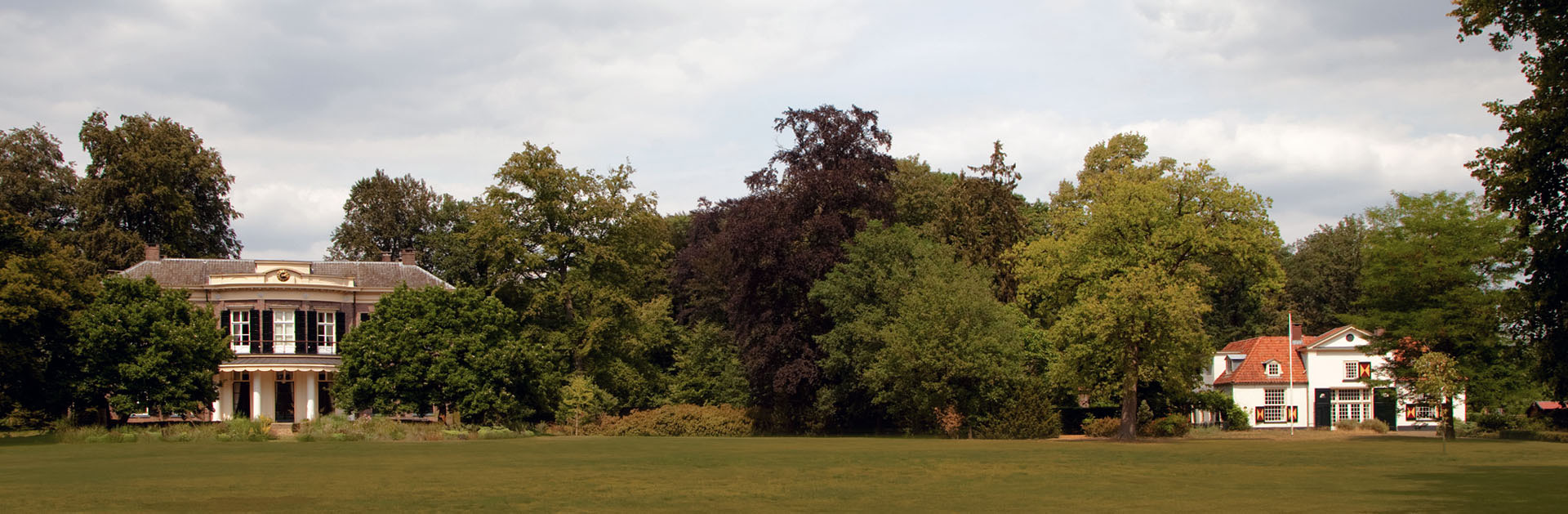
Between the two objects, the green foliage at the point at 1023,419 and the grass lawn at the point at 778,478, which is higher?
the grass lawn at the point at 778,478

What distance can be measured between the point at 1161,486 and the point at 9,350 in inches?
1558

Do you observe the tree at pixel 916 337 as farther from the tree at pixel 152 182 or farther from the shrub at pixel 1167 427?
the tree at pixel 152 182

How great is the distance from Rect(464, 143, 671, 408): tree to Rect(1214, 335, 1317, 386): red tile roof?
3186 cm

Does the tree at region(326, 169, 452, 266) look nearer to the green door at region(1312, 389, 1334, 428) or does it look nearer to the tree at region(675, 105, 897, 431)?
the tree at region(675, 105, 897, 431)

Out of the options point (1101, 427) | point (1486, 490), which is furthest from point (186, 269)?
point (1486, 490)

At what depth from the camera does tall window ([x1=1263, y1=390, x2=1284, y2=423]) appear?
65.0 meters

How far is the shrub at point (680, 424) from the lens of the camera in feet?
171

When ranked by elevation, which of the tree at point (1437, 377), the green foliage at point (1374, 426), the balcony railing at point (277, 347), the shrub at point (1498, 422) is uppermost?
the balcony railing at point (277, 347)

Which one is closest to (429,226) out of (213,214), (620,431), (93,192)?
(213,214)

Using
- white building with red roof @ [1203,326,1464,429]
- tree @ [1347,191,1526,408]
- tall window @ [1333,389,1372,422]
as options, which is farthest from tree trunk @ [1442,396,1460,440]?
tall window @ [1333,389,1372,422]

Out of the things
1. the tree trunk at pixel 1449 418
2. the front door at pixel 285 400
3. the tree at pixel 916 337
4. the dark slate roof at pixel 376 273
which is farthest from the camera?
the dark slate roof at pixel 376 273

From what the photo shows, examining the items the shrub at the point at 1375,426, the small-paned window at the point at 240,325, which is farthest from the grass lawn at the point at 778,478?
the shrub at the point at 1375,426

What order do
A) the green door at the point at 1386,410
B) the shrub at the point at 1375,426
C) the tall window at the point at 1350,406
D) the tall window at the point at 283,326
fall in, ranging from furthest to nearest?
the tall window at the point at 1350,406 < the green door at the point at 1386,410 < the tall window at the point at 283,326 < the shrub at the point at 1375,426

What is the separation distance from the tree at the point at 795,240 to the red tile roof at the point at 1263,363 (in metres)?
24.1
